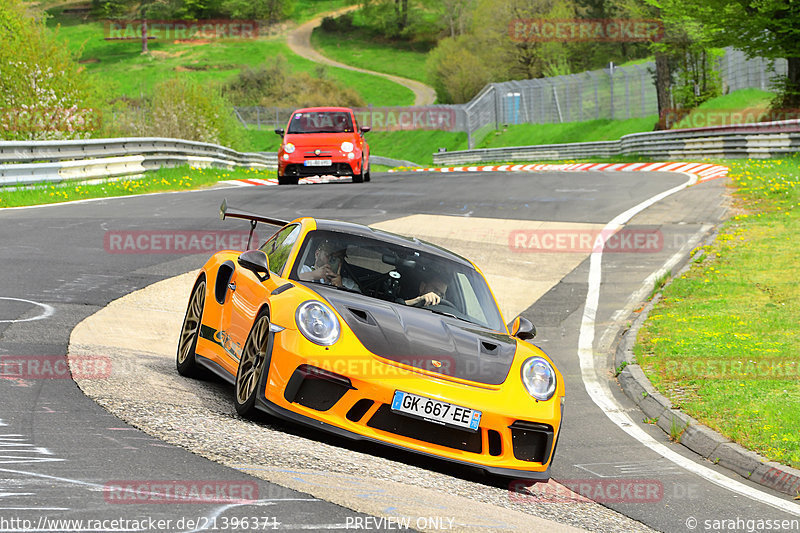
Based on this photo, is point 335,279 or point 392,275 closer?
point 335,279

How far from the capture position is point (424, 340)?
630 centimetres

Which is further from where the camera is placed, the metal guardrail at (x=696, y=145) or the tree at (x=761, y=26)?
the tree at (x=761, y=26)

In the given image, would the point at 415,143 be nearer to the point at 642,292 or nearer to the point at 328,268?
the point at 642,292

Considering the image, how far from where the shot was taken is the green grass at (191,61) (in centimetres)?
10525

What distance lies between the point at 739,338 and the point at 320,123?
17275 mm

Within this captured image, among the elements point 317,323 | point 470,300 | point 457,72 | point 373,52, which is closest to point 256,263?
point 317,323

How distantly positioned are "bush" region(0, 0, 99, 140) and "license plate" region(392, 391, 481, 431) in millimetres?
21752

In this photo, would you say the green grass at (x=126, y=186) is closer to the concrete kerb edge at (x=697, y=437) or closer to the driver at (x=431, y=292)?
the concrete kerb edge at (x=697, y=437)

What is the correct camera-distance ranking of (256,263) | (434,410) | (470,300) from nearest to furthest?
1. (434,410)
2. (256,263)
3. (470,300)

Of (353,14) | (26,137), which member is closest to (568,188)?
(26,137)

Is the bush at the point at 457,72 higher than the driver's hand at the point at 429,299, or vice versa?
the bush at the point at 457,72

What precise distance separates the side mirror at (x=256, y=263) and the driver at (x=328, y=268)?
26 cm

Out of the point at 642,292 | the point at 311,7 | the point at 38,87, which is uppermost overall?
the point at 311,7

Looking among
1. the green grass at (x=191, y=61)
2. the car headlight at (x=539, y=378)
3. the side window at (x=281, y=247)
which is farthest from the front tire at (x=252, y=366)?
the green grass at (x=191, y=61)
